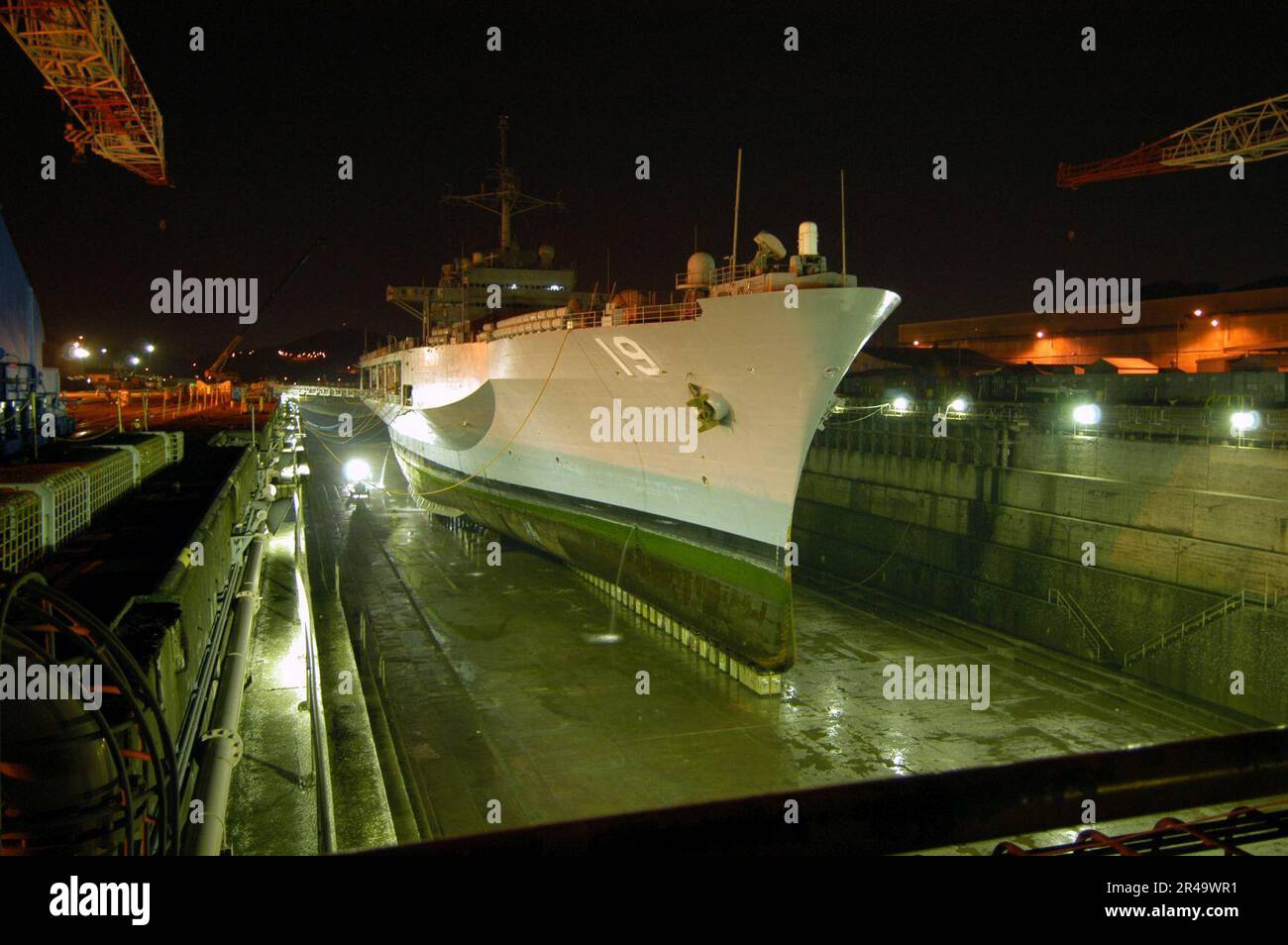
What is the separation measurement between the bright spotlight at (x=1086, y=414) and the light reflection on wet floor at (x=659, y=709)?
20.6 ft

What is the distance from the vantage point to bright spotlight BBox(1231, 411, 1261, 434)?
647 inches

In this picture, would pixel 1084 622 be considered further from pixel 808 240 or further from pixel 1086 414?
pixel 808 240

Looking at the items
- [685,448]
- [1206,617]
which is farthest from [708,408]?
[1206,617]

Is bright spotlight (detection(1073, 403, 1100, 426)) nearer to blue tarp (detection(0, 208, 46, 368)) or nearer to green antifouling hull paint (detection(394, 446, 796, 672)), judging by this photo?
green antifouling hull paint (detection(394, 446, 796, 672))

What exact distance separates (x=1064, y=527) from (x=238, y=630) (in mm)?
18611

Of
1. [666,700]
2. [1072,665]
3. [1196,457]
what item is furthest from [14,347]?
[1196,457]

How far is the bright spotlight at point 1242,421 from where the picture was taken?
16422 millimetres

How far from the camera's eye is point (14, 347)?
19.2 meters

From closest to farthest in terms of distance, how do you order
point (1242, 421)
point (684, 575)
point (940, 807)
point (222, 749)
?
1. point (940, 807)
2. point (222, 749)
3. point (684, 575)
4. point (1242, 421)

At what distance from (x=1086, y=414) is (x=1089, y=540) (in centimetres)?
391

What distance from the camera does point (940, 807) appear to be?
5.56 feet

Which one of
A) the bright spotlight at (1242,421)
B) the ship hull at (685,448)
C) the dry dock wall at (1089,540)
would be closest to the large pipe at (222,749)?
the ship hull at (685,448)
